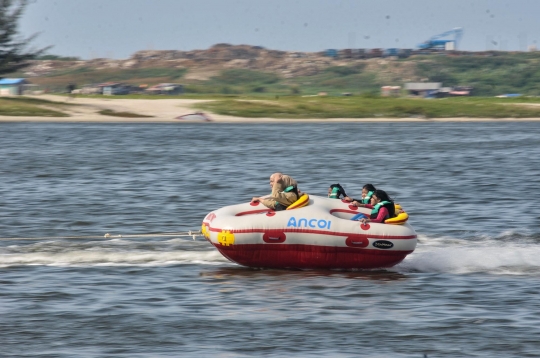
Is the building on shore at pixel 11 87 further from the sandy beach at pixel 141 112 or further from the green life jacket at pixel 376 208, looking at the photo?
the green life jacket at pixel 376 208

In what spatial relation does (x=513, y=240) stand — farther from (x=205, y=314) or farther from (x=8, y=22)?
(x=8, y=22)

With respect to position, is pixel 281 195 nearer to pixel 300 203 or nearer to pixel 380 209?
pixel 300 203

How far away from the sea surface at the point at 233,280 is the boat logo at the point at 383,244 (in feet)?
1.54

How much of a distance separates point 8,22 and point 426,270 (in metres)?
85.0

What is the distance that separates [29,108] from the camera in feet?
271

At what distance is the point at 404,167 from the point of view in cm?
3800

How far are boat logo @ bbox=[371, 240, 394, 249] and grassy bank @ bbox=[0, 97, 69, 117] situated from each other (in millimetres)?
69061

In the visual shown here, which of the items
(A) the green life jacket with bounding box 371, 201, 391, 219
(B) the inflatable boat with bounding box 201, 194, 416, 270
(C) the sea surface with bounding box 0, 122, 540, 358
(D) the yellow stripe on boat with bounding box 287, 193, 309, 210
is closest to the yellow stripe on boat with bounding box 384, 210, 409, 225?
(B) the inflatable boat with bounding box 201, 194, 416, 270

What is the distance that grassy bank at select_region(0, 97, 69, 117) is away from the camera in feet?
266

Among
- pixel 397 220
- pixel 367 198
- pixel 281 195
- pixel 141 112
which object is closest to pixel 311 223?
pixel 281 195

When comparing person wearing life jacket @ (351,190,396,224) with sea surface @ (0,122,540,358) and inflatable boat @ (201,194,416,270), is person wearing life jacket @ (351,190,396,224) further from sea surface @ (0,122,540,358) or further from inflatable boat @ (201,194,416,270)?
sea surface @ (0,122,540,358)

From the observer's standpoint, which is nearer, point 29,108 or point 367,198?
point 367,198

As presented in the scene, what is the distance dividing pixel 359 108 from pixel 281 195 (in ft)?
259

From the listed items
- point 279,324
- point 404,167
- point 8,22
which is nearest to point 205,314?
point 279,324
